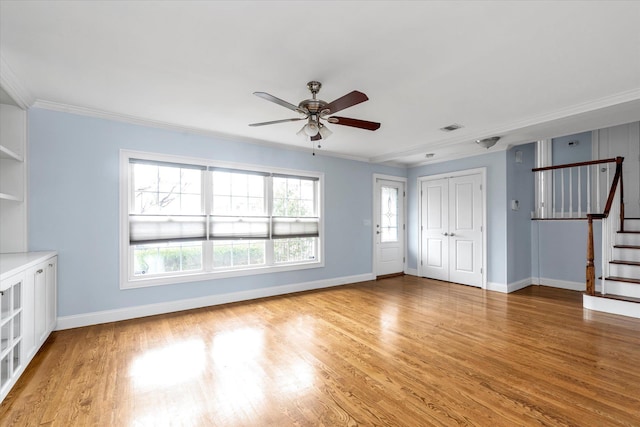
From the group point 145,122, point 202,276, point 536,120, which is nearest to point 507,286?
point 536,120

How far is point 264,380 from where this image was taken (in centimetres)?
237

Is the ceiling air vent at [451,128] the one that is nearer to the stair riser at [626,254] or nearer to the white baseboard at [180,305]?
the stair riser at [626,254]

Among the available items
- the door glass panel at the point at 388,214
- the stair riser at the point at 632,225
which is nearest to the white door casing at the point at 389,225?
the door glass panel at the point at 388,214

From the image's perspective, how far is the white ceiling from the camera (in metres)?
1.87

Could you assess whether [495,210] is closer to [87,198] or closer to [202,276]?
[202,276]

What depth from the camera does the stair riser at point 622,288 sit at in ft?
12.8

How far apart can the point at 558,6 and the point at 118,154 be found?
4.43m

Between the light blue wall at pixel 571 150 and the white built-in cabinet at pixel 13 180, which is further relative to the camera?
the light blue wall at pixel 571 150

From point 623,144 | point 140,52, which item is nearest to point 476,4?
point 140,52

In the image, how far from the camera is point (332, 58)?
2.37 metres

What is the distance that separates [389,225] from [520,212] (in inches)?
95.9

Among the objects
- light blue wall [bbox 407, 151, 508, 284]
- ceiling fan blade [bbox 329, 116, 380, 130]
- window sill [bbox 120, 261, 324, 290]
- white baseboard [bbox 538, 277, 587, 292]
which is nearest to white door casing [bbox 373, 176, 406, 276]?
light blue wall [bbox 407, 151, 508, 284]

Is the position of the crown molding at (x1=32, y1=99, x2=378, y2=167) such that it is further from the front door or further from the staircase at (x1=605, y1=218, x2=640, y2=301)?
the staircase at (x1=605, y1=218, x2=640, y2=301)

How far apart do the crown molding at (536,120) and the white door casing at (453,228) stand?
1157 millimetres
